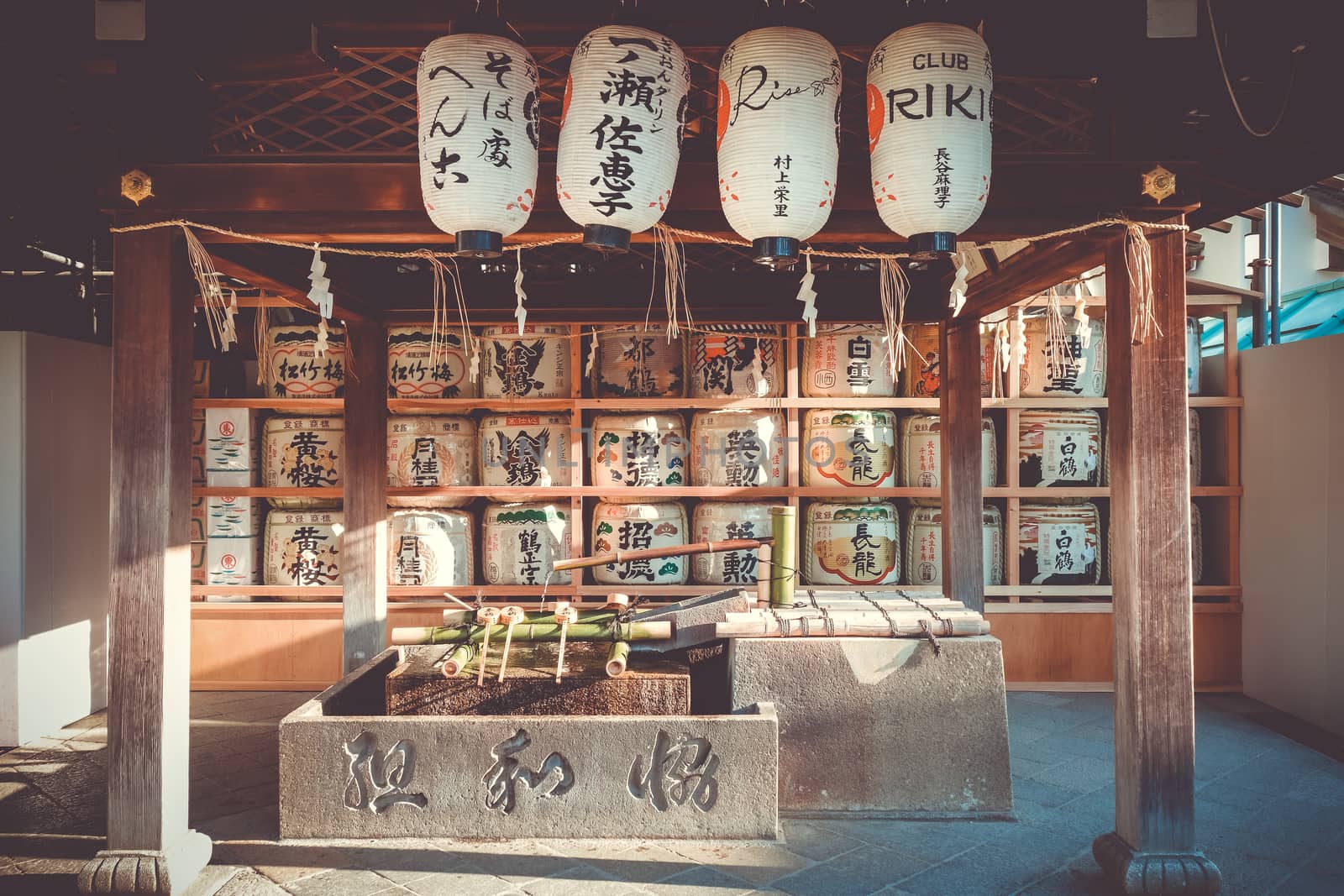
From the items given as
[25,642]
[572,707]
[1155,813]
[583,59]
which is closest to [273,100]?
[583,59]

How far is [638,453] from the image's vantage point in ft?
20.3

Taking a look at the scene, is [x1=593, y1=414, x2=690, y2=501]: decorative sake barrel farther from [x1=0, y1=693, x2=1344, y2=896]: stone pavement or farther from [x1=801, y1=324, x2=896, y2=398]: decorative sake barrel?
[x1=0, y1=693, x2=1344, y2=896]: stone pavement

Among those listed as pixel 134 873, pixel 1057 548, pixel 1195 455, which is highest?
pixel 1195 455

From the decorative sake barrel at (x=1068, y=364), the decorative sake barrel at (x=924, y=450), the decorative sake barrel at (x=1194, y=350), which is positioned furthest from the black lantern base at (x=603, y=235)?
the decorative sake barrel at (x=1194, y=350)

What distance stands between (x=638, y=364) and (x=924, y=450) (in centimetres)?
226

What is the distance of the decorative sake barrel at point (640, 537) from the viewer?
19.9 ft

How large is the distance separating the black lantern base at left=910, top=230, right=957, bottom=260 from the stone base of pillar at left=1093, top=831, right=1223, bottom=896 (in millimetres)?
2471

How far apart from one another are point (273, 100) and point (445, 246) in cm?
116

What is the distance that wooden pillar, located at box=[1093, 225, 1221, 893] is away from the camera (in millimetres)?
3262

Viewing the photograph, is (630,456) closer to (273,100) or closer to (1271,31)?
(273,100)

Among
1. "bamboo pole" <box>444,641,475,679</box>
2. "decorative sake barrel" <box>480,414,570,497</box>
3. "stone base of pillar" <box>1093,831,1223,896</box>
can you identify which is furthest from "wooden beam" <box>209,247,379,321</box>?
"stone base of pillar" <box>1093,831,1223,896</box>

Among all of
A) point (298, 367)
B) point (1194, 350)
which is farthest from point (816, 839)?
point (298, 367)

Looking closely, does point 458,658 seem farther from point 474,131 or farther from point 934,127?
point 934,127

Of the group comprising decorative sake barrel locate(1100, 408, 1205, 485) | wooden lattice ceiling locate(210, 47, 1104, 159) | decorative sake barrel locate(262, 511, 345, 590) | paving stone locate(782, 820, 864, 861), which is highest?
wooden lattice ceiling locate(210, 47, 1104, 159)
